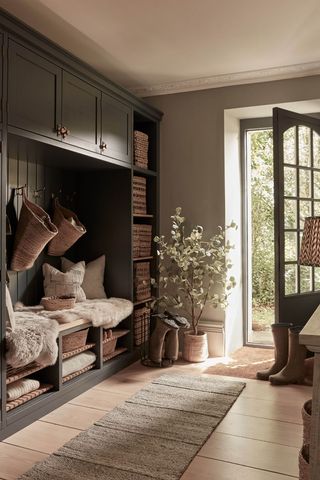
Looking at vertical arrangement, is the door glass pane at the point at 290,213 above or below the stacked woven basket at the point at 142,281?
above

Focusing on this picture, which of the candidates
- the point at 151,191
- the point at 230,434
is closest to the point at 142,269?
the point at 151,191

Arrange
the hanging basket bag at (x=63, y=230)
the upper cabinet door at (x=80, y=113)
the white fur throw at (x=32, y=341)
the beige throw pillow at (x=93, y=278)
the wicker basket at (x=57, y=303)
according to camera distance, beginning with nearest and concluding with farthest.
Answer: the white fur throw at (x=32, y=341), the upper cabinet door at (x=80, y=113), the wicker basket at (x=57, y=303), the hanging basket bag at (x=63, y=230), the beige throw pillow at (x=93, y=278)

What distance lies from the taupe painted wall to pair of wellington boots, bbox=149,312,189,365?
1.69 feet

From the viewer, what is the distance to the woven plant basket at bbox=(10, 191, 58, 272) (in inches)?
122

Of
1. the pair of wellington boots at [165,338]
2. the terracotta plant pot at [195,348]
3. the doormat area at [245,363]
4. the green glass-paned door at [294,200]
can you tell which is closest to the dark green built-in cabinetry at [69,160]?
the pair of wellington boots at [165,338]

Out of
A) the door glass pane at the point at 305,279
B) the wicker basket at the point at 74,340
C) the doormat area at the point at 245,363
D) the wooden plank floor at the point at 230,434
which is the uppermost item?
the door glass pane at the point at 305,279

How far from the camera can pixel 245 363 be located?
400cm

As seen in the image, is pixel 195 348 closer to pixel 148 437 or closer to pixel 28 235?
pixel 148 437

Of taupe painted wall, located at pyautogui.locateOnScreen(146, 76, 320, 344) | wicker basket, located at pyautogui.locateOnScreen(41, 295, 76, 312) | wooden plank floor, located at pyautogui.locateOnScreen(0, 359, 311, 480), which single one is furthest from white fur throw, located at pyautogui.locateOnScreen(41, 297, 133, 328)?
taupe painted wall, located at pyautogui.locateOnScreen(146, 76, 320, 344)

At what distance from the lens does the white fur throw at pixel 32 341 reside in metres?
2.48

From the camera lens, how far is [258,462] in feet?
7.46

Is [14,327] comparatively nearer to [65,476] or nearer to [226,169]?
[65,476]

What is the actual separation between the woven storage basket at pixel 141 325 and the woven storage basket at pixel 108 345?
0.34 metres

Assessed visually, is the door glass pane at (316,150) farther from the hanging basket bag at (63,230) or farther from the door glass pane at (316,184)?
the hanging basket bag at (63,230)
